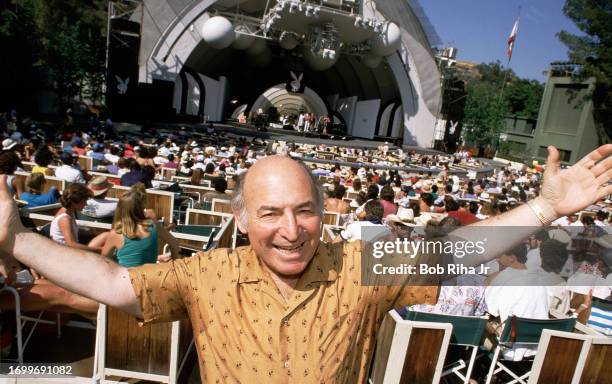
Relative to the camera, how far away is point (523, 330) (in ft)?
9.81

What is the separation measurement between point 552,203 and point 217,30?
24.3m

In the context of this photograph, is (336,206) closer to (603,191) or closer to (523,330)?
(523,330)

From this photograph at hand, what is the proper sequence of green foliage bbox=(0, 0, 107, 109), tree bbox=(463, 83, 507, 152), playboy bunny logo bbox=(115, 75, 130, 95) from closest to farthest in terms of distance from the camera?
green foliage bbox=(0, 0, 107, 109)
playboy bunny logo bbox=(115, 75, 130, 95)
tree bbox=(463, 83, 507, 152)

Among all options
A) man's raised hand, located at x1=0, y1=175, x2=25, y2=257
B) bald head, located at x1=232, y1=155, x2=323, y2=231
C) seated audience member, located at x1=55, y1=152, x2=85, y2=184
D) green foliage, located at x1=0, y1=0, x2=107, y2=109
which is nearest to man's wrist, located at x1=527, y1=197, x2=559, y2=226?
bald head, located at x1=232, y1=155, x2=323, y2=231

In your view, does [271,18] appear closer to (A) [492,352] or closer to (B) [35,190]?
(B) [35,190]

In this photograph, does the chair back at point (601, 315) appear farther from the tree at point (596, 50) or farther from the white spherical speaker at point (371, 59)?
the tree at point (596, 50)

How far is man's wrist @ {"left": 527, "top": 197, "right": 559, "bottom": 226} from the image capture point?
4.85ft

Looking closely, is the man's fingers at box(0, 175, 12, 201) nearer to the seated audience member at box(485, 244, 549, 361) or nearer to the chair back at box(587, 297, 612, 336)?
the seated audience member at box(485, 244, 549, 361)

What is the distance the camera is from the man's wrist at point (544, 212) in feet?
4.85

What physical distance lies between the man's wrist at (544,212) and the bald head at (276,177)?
79 cm

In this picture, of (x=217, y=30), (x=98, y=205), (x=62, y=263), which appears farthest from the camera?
(x=217, y=30)

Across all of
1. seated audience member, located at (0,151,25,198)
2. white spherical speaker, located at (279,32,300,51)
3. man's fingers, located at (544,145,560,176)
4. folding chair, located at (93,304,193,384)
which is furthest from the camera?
white spherical speaker, located at (279,32,300,51)

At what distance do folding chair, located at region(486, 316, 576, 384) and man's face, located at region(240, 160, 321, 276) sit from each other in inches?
87.4

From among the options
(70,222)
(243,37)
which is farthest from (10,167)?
(243,37)
